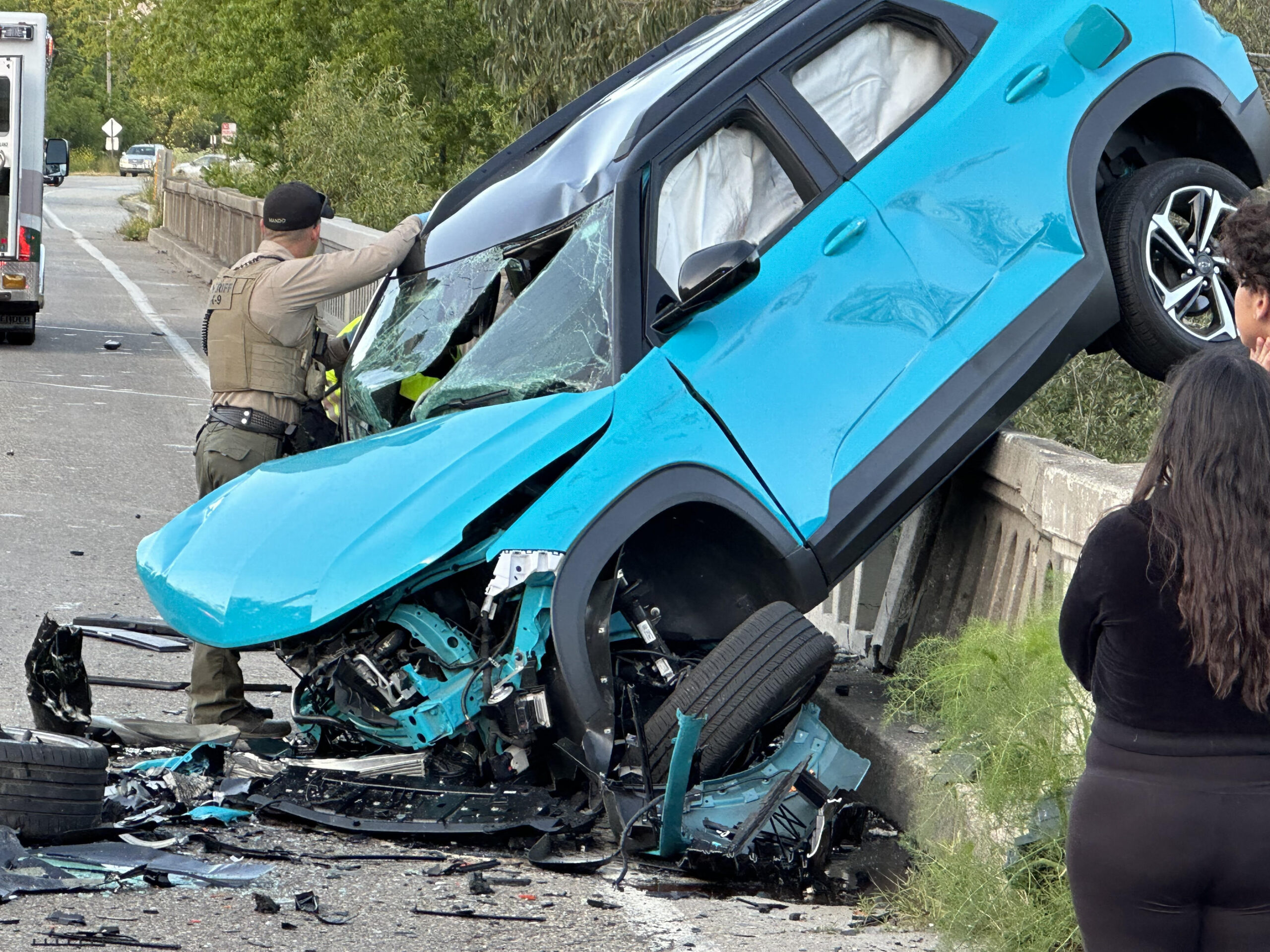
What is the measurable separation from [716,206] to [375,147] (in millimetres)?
18046

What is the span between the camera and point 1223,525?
269cm

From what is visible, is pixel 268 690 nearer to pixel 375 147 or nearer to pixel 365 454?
pixel 365 454

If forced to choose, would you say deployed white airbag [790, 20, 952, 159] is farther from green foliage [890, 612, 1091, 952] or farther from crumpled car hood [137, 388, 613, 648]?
green foliage [890, 612, 1091, 952]

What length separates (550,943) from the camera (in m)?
4.11

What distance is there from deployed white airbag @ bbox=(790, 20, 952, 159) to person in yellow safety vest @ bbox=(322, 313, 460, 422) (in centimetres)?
150

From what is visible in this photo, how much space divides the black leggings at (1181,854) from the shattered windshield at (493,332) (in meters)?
2.64

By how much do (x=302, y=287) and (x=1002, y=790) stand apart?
320cm

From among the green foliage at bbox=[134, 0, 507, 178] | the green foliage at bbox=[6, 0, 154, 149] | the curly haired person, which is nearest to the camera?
the curly haired person

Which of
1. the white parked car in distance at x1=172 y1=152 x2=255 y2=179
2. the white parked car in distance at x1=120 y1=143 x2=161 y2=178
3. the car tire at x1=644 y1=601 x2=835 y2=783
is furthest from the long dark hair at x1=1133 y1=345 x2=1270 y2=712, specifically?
the white parked car in distance at x1=120 y1=143 x2=161 y2=178

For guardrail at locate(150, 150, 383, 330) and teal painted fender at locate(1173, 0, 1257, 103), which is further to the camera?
guardrail at locate(150, 150, 383, 330)

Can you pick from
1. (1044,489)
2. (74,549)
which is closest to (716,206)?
(1044,489)

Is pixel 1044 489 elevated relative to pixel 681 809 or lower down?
elevated

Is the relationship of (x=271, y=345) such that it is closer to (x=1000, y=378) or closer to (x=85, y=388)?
(x=1000, y=378)

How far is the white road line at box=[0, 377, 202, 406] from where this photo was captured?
46.9 ft
